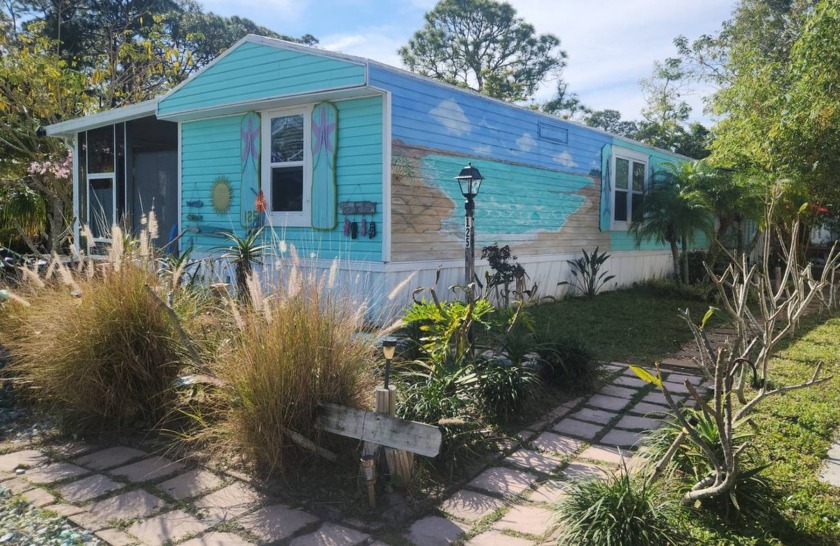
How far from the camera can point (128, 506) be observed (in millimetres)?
3039

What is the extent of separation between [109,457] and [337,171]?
183 inches

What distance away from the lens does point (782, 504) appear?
2809mm

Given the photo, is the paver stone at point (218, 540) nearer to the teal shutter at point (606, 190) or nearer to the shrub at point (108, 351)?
the shrub at point (108, 351)

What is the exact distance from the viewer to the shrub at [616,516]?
7.86 feet

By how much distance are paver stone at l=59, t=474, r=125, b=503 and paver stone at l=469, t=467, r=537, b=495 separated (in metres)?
1.89

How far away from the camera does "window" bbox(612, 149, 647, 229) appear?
11.9 m

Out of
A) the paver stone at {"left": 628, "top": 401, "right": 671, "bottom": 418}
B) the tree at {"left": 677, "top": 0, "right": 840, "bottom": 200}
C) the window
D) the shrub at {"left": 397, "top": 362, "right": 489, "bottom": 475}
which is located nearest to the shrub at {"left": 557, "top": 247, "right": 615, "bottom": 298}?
the window

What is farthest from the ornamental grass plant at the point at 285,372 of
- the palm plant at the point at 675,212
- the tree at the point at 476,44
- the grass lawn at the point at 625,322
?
the tree at the point at 476,44

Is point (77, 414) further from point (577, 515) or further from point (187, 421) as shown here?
point (577, 515)

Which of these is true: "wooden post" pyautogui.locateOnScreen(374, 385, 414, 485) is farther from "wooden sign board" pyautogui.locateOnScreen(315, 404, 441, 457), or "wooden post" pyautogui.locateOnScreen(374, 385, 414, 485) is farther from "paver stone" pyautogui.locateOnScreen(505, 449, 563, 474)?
"paver stone" pyautogui.locateOnScreen(505, 449, 563, 474)

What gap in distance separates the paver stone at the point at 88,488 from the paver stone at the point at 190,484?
0.83ft

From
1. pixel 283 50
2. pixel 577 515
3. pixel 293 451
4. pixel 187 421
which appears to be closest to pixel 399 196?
pixel 283 50

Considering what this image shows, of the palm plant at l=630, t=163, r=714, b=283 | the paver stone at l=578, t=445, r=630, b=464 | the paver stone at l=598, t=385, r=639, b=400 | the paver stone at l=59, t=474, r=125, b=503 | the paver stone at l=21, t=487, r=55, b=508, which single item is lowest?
the paver stone at l=21, t=487, r=55, b=508

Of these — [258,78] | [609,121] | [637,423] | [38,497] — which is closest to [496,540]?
[637,423]
